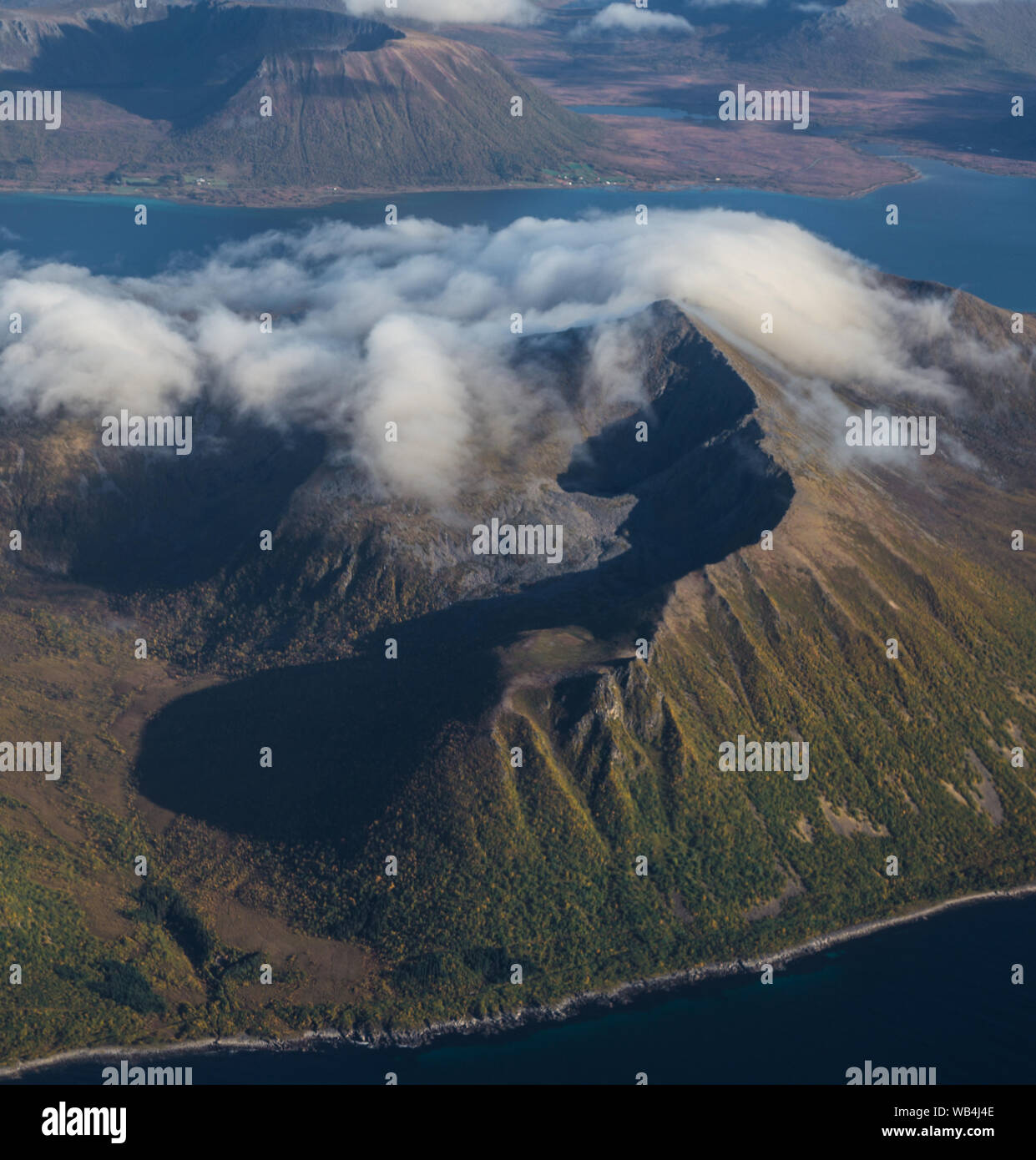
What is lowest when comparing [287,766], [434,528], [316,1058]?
[316,1058]

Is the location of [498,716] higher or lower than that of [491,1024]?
higher

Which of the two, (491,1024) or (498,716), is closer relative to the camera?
(491,1024)

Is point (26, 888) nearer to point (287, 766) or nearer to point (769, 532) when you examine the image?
point (287, 766)

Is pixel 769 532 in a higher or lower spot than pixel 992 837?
higher

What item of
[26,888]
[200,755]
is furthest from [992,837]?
[26,888]

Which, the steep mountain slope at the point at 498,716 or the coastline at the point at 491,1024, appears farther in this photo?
the steep mountain slope at the point at 498,716
